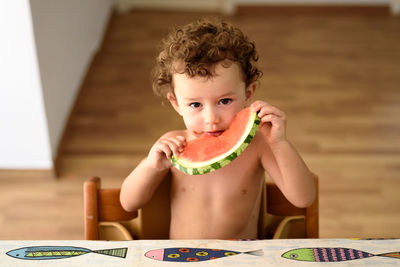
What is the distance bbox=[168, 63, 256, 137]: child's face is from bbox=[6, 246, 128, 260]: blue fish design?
374mm

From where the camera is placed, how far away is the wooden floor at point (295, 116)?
8.84ft

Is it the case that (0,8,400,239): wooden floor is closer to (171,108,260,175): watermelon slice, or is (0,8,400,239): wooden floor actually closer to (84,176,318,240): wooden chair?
(84,176,318,240): wooden chair

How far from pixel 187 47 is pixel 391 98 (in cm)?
296

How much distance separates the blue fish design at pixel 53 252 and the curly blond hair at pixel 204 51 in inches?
18.1

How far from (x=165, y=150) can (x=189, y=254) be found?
0.29 metres

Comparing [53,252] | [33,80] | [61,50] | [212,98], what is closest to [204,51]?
[212,98]

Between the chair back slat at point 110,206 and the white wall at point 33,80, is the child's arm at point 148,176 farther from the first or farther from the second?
the white wall at point 33,80

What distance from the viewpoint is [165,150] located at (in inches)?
48.1

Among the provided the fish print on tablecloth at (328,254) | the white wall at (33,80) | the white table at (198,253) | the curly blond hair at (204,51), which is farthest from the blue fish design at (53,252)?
the white wall at (33,80)

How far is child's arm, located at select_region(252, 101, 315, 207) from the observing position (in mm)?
1188

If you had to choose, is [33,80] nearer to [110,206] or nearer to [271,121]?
[110,206]

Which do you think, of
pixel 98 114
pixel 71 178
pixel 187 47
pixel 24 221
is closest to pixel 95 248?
pixel 187 47

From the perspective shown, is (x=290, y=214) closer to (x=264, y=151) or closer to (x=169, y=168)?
(x=264, y=151)

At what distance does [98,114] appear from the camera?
3.65 metres
